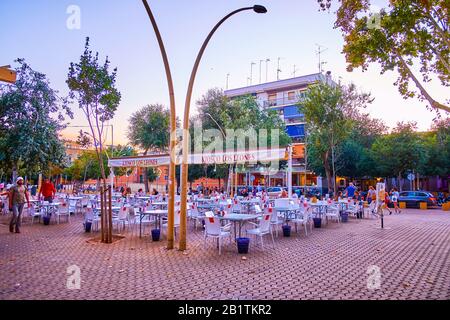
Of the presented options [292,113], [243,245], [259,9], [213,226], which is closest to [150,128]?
[292,113]

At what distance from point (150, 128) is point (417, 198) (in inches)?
1036

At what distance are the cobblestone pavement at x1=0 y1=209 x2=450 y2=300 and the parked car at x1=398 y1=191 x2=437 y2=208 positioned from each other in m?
16.9

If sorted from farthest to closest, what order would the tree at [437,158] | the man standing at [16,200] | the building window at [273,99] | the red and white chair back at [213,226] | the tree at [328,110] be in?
the building window at [273,99], the tree at [437,158], the tree at [328,110], the man standing at [16,200], the red and white chair back at [213,226]

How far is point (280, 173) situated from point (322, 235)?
37.1 meters

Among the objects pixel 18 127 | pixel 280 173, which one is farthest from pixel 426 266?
pixel 280 173

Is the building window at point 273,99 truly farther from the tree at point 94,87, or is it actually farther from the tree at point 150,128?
the tree at point 94,87

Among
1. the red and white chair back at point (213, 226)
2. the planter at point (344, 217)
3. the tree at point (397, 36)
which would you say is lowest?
the planter at point (344, 217)

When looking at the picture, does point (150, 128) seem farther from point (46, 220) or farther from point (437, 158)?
point (437, 158)

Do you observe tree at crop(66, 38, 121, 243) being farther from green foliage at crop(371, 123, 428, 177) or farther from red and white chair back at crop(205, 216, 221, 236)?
green foliage at crop(371, 123, 428, 177)

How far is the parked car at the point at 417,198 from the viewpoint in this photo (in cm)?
2536

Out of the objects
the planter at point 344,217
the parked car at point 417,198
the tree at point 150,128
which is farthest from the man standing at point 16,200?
the parked car at point 417,198

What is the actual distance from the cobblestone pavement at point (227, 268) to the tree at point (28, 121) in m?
6.71

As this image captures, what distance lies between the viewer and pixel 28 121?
15781 millimetres
